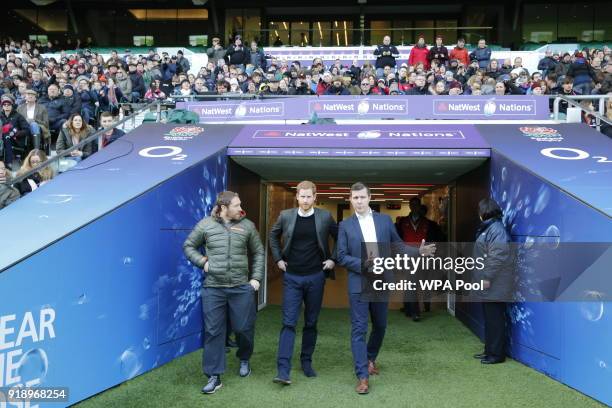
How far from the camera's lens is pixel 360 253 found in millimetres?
4738

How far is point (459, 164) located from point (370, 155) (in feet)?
3.93

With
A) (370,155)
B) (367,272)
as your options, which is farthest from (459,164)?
(367,272)

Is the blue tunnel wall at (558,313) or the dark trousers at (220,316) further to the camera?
the dark trousers at (220,316)

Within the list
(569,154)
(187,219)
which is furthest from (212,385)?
(569,154)

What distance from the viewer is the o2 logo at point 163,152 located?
6223 millimetres

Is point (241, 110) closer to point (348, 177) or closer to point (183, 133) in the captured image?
point (183, 133)

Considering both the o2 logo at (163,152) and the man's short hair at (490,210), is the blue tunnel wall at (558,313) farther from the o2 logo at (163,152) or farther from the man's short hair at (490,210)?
the o2 logo at (163,152)

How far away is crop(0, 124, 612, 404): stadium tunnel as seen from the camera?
13.8 feet

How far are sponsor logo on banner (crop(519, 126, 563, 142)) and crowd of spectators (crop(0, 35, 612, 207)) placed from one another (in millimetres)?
2249

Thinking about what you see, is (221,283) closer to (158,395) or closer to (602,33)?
(158,395)

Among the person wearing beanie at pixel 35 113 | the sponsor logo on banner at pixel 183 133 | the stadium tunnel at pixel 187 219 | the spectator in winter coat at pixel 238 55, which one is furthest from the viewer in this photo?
the spectator in winter coat at pixel 238 55

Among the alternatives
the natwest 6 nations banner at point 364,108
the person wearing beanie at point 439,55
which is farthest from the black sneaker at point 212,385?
A: the person wearing beanie at point 439,55

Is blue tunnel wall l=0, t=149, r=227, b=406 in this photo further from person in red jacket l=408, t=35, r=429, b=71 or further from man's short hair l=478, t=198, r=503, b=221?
person in red jacket l=408, t=35, r=429, b=71

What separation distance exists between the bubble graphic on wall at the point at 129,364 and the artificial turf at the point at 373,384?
71 mm
